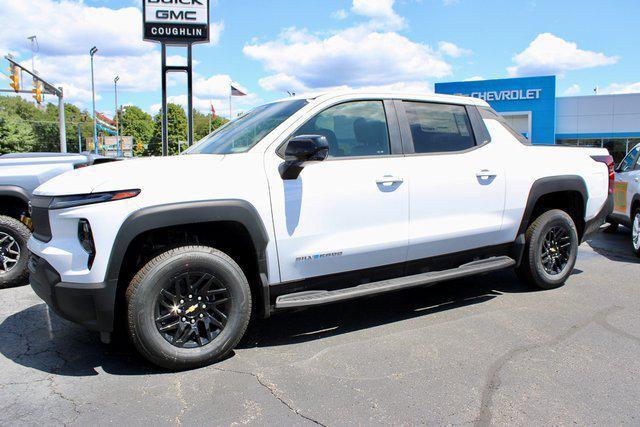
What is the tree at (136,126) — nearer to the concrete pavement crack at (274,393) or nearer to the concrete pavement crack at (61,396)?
the concrete pavement crack at (61,396)

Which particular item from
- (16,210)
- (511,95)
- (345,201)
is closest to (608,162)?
(345,201)

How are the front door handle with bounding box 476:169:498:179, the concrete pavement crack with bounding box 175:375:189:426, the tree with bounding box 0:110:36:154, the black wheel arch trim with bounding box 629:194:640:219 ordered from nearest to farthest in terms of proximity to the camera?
the concrete pavement crack with bounding box 175:375:189:426, the front door handle with bounding box 476:169:498:179, the black wheel arch trim with bounding box 629:194:640:219, the tree with bounding box 0:110:36:154

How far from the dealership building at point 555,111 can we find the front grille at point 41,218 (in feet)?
96.6

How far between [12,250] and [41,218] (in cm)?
268

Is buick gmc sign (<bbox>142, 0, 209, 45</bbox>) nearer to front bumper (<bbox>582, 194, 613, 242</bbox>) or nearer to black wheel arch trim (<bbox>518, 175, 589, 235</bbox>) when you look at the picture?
black wheel arch trim (<bbox>518, 175, 589, 235</bbox>)

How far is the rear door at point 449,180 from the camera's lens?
4.21 metres

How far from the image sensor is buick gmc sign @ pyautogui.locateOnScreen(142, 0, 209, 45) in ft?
42.5

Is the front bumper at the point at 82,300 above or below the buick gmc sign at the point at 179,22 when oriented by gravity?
below

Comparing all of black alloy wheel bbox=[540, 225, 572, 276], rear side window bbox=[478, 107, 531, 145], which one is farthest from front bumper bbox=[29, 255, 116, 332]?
black alloy wheel bbox=[540, 225, 572, 276]

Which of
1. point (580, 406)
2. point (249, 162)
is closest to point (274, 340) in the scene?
point (249, 162)

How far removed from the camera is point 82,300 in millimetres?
3166

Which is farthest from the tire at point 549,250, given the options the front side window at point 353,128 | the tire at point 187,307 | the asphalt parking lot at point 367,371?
the tire at point 187,307

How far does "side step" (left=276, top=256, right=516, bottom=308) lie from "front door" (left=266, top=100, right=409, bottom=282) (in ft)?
0.51

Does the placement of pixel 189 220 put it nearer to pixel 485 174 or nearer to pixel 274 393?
pixel 274 393
